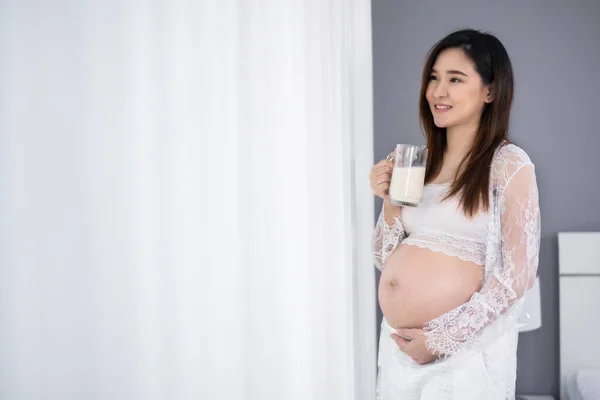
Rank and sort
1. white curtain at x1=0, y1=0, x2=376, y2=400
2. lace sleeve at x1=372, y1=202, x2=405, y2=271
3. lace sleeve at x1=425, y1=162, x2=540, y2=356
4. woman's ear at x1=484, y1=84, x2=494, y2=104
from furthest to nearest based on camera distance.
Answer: lace sleeve at x1=372, y1=202, x2=405, y2=271 → woman's ear at x1=484, y1=84, x2=494, y2=104 → lace sleeve at x1=425, y1=162, x2=540, y2=356 → white curtain at x1=0, y1=0, x2=376, y2=400

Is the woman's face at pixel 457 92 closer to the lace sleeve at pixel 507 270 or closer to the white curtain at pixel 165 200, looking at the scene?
the lace sleeve at pixel 507 270

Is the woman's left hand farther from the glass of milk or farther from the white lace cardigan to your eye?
the glass of milk

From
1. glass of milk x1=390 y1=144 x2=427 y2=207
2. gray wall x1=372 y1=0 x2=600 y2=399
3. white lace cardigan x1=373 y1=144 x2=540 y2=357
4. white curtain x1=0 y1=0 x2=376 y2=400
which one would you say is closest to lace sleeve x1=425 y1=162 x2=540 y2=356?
white lace cardigan x1=373 y1=144 x2=540 y2=357

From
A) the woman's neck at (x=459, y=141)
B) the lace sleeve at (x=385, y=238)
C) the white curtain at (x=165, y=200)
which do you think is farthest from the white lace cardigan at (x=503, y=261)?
the white curtain at (x=165, y=200)

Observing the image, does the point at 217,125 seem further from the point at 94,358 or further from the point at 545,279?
the point at 545,279

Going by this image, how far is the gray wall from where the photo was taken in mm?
2443

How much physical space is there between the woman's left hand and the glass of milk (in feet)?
0.98

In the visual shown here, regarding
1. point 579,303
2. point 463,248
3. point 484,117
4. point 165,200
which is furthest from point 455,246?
point 579,303

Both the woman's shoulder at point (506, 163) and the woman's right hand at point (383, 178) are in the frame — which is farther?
the woman's right hand at point (383, 178)

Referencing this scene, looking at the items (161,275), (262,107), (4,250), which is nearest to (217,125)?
(262,107)

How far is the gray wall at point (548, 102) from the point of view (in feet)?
8.02

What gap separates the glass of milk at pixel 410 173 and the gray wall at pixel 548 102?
42.9 inches

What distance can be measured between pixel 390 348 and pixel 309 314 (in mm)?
240

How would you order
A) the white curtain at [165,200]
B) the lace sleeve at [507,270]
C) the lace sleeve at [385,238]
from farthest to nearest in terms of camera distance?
the lace sleeve at [385,238] → the lace sleeve at [507,270] → the white curtain at [165,200]
